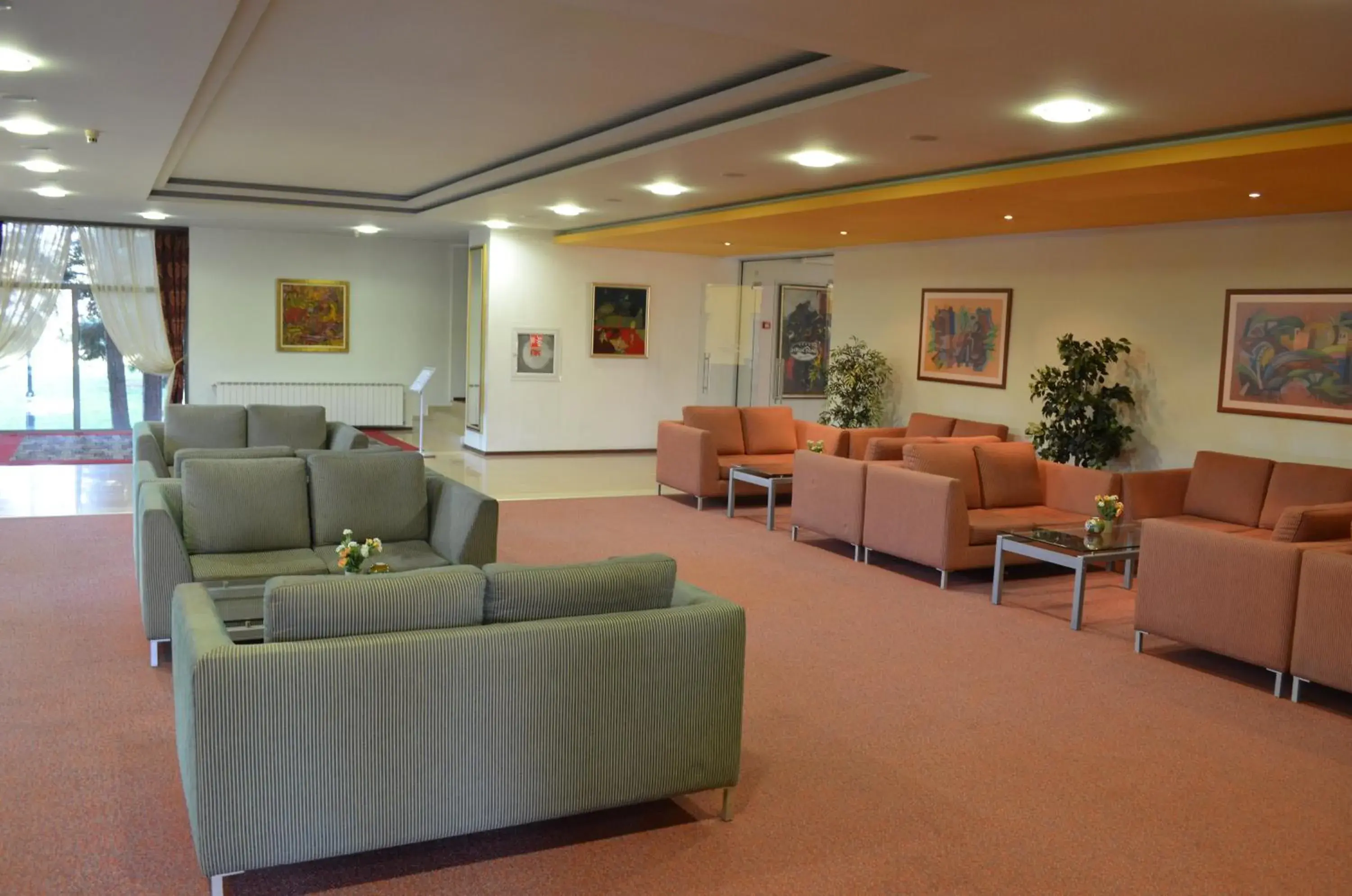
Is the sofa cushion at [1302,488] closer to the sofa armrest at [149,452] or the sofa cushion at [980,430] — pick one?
the sofa cushion at [980,430]

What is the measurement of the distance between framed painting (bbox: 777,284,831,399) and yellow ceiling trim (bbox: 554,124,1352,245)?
13.7 ft

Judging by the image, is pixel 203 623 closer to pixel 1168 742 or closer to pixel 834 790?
pixel 834 790

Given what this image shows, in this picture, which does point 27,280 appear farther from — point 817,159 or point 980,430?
point 980,430

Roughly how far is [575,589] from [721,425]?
739 cm

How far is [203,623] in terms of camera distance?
10.9 ft

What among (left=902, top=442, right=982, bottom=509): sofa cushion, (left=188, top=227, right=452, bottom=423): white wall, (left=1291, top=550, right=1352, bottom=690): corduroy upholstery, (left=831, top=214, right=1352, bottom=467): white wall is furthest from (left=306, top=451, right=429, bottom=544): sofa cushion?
(left=188, top=227, right=452, bottom=423): white wall

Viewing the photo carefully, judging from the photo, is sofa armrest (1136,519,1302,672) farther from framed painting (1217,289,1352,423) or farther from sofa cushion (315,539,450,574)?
sofa cushion (315,539,450,574)

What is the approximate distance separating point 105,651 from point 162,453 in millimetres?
3110

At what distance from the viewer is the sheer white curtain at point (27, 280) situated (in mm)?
14188

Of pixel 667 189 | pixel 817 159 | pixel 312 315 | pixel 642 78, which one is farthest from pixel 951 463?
pixel 312 315

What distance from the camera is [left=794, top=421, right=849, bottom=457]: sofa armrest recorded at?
10.5 metres

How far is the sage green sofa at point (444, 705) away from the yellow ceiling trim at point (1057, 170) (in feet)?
12.8

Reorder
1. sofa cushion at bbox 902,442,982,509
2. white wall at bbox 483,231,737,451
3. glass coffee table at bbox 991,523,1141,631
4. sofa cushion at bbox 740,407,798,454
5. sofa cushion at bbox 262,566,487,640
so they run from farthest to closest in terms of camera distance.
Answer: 1. white wall at bbox 483,231,737,451
2. sofa cushion at bbox 740,407,798,454
3. sofa cushion at bbox 902,442,982,509
4. glass coffee table at bbox 991,523,1141,631
5. sofa cushion at bbox 262,566,487,640

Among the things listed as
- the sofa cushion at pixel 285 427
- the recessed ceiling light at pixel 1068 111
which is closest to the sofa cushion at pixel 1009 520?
the recessed ceiling light at pixel 1068 111
